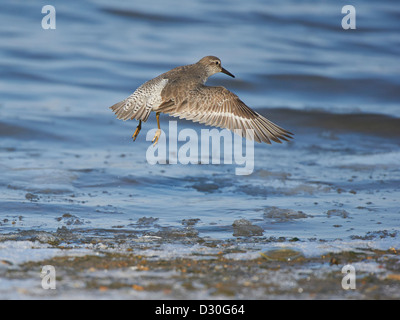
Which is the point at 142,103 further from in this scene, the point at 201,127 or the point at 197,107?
the point at 201,127

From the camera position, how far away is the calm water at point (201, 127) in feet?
17.9

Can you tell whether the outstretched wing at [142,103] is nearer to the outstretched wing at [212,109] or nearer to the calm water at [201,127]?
the outstretched wing at [212,109]

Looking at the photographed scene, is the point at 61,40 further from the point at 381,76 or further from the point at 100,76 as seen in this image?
the point at 381,76

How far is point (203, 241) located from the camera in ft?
15.1

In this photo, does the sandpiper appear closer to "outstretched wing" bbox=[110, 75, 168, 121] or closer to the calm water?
"outstretched wing" bbox=[110, 75, 168, 121]

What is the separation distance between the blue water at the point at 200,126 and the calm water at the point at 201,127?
0.03m

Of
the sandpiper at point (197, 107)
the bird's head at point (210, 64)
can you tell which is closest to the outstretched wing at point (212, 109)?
the sandpiper at point (197, 107)

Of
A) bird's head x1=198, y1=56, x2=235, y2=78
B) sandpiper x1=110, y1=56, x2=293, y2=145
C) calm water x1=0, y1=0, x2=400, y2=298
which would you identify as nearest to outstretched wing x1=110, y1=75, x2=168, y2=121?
sandpiper x1=110, y1=56, x2=293, y2=145

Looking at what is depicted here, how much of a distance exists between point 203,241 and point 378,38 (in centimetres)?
1147

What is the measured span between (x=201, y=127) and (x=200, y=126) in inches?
2.3

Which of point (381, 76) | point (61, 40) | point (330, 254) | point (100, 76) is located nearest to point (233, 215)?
point (330, 254)

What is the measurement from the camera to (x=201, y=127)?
9.70 m

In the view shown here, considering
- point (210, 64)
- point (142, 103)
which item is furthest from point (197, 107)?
point (210, 64)
